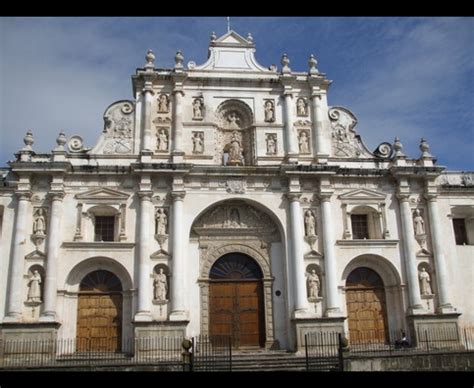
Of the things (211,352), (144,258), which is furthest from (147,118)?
(211,352)

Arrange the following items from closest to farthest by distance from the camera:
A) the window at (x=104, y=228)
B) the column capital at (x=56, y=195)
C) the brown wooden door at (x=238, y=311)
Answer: the column capital at (x=56, y=195)
the brown wooden door at (x=238, y=311)
the window at (x=104, y=228)

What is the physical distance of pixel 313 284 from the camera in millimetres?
20469

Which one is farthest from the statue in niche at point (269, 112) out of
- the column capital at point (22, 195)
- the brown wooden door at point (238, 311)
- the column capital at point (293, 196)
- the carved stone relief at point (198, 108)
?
the column capital at point (22, 195)

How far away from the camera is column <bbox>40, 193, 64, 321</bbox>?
1875cm

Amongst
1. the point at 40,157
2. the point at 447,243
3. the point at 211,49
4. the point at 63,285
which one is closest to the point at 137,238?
the point at 63,285

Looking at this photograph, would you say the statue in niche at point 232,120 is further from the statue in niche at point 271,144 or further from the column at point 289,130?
the column at point 289,130

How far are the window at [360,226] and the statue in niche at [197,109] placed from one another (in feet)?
26.4

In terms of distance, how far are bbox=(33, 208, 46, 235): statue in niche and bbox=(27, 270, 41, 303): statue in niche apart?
1.59m

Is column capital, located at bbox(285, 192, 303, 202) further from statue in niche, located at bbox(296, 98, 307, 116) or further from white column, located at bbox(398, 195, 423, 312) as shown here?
white column, located at bbox(398, 195, 423, 312)

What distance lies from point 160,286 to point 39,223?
5.36 metres

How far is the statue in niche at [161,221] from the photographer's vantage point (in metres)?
20.4

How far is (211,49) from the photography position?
23625 millimetres

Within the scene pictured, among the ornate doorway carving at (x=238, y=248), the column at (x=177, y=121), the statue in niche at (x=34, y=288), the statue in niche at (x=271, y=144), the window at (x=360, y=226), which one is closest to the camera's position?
the statue in niche at (x=34, y=288)

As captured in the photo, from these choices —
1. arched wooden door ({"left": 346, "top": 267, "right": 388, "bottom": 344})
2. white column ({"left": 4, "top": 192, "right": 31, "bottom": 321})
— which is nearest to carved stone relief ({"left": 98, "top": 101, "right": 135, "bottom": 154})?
white column ({"left": 4, "top": 192, "right": 31, "bottom": 321})
